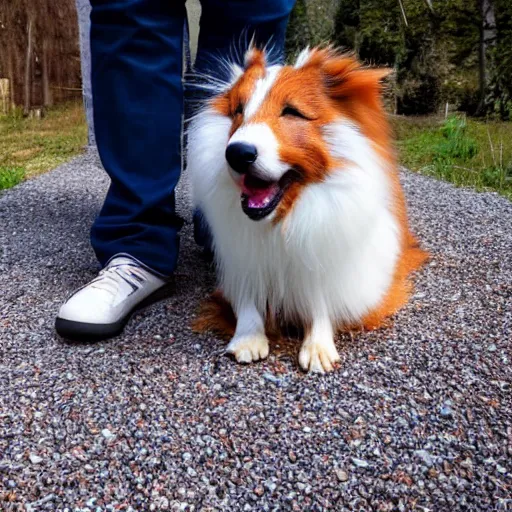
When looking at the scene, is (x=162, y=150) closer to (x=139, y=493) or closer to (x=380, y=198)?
(x=380, y=198)

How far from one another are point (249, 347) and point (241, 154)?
1.75ft

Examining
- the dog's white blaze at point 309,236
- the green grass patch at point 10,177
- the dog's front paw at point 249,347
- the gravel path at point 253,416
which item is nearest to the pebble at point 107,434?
the gravel path at point 253,416

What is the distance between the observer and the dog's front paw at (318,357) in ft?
5.07

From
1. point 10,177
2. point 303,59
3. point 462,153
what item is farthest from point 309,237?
point 462,153

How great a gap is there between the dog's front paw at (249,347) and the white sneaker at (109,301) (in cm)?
37

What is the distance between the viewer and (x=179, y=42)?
1.93 metres

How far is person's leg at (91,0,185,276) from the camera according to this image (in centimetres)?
182

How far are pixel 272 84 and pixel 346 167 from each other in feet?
0.91

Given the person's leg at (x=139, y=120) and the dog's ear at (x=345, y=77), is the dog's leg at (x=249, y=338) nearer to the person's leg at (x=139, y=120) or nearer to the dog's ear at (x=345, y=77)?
the person's leg at (x=139, y=120)

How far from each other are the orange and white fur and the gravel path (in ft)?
0.43

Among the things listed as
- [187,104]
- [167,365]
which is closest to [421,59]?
[187,104]

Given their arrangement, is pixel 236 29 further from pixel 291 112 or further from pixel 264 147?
pixel 264 147

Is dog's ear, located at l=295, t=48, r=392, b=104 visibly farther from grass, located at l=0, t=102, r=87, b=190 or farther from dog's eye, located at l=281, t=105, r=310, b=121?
grass, located at l=0, t=102, r=87, b=190

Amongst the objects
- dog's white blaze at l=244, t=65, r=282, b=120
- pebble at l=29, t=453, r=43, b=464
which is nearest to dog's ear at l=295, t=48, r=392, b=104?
dog's white blaze at l=244, t=65, r=282, b=120
